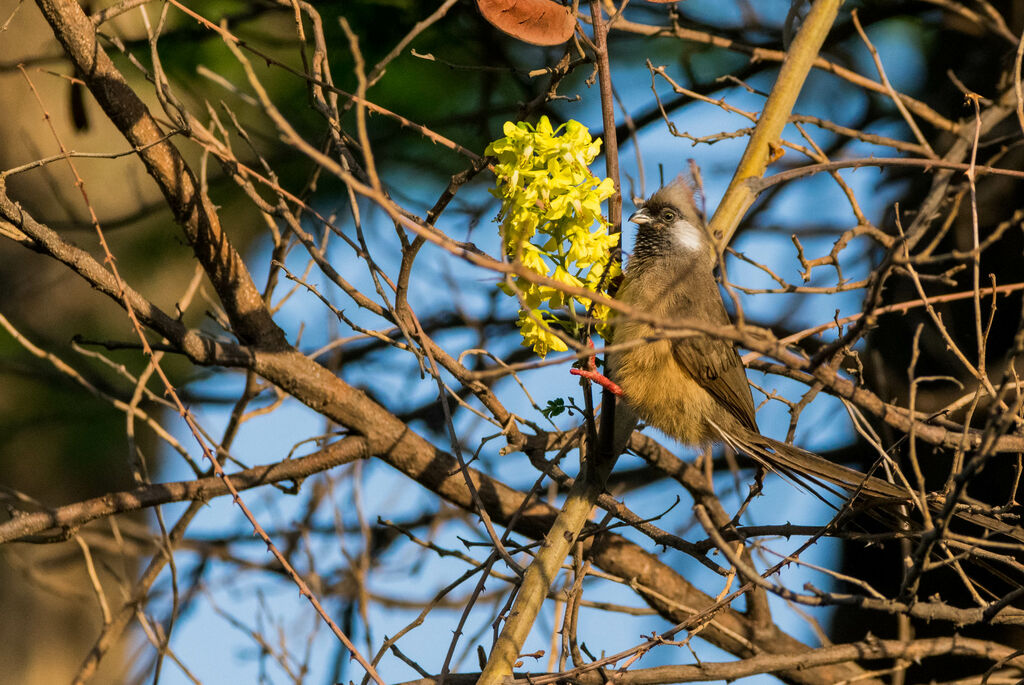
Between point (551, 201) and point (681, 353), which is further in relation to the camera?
point (681, 353)

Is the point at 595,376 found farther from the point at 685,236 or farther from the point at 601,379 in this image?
the point at 685,236

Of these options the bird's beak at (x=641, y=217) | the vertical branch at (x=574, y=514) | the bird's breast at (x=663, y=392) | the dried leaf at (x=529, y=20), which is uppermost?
the bird's beak at (x=641, y=217)

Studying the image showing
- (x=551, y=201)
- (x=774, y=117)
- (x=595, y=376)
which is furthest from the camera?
(x=774, y=117)

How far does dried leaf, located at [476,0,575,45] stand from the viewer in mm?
1873

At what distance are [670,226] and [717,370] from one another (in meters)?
0.53

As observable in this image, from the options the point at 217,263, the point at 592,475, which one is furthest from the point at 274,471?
the point at 592,475

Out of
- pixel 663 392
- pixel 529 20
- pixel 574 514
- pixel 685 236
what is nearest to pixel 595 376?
pixel 574 514

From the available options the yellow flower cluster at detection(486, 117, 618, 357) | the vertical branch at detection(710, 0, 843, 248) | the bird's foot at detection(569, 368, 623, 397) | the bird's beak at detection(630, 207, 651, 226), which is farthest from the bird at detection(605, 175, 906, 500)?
the yellow flower cluster at detection(486, 117, 618, 357)

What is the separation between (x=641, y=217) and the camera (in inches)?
119

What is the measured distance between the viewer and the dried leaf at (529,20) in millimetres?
1873

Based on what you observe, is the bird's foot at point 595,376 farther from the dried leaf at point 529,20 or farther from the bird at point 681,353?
the dried leaf at point 529,20

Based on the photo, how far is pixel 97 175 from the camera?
473 cm

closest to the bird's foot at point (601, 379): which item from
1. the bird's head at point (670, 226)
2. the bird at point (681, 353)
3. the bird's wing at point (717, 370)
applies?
the bird at point (681, 353)

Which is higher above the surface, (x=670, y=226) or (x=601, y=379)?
(x=670, y=226)
